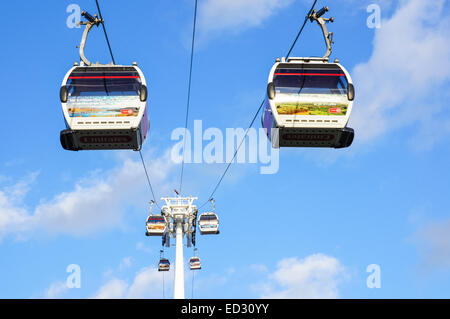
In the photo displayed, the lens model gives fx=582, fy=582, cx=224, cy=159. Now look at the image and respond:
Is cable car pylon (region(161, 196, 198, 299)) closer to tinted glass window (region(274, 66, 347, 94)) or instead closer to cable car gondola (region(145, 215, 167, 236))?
cable car gondola (region(145, 215, 167, 236))

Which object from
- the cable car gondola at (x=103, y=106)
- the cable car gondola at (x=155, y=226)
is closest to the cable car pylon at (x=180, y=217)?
the cable car gondola at (x=155, y=226)

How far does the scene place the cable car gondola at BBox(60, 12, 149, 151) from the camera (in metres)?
12.2

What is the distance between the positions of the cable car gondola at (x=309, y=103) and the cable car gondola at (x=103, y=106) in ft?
9.43

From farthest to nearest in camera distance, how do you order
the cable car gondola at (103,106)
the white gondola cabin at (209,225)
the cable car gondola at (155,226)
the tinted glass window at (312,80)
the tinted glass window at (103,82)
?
the cable car gondola at (155,226)
the white gondola cabin at (209,225)
the tinted glass window at (103,82)
the tinted glass window at (312,80)
the cable car gondola at (103,106)

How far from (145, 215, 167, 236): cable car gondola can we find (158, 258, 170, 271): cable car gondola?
5633 mm

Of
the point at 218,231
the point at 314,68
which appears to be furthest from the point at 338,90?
the point at 218,231

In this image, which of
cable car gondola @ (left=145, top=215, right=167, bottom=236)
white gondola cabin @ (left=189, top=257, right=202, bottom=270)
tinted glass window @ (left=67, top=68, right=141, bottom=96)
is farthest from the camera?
white gondola cabin @ (left=189, top=257, right=202, bottom=270)

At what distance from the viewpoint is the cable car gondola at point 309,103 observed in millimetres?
12039

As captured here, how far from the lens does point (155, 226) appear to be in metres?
38.3

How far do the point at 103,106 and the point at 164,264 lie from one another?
32308 millimetres

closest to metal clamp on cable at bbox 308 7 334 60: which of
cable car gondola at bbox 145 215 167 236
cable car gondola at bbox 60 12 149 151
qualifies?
cable car gondola at bbox 60 12 149 151

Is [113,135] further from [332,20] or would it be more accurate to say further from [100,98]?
[332,20]

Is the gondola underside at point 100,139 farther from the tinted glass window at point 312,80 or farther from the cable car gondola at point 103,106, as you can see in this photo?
the tinted glass window at point 312,80
